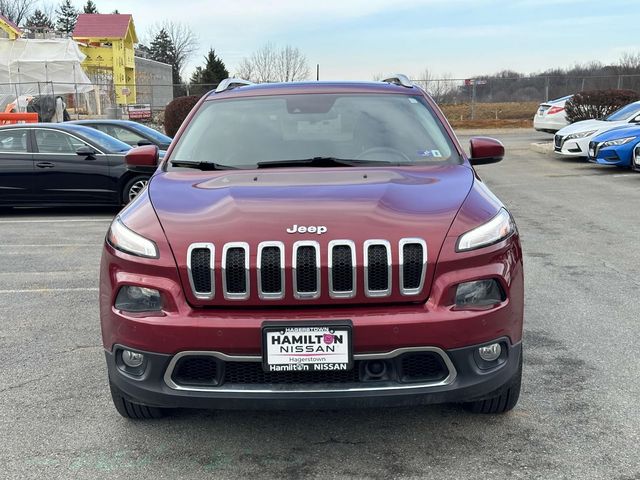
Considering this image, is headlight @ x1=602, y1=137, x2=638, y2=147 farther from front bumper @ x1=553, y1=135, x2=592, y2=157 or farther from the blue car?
front bumper @ x1=553, y1=135, x2=592, y2=157

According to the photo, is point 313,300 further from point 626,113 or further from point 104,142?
point 626,113

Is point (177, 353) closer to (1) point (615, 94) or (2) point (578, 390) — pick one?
(2) point (578, 390)

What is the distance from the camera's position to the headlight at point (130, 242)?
9.62 ft

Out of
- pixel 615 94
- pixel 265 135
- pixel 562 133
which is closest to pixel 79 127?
pixel 265 135

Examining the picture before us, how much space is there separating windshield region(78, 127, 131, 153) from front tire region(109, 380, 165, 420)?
753cm

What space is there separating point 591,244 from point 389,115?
4.44m

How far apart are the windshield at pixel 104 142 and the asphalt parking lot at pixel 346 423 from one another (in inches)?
186

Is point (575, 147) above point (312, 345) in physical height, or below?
above

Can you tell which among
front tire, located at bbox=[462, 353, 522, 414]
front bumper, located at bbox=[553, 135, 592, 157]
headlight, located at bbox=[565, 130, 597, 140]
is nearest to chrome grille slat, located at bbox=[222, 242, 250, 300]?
front tire, located at bbox=[462, 353, 522, 414]

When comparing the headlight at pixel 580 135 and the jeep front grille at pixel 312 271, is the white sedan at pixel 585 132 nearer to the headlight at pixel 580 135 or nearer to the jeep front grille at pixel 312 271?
the headlight at pixel 580 135

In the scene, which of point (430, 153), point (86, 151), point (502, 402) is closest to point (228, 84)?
point (430, 153)

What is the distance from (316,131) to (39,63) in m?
42.4

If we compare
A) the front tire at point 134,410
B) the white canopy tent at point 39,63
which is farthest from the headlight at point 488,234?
the white canopy tent at point 39,63

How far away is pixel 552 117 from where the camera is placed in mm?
21906
